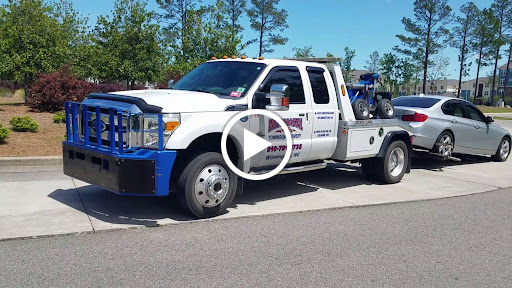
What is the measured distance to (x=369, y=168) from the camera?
9070mm

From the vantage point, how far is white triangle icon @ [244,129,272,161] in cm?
629

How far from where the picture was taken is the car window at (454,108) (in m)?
11.1

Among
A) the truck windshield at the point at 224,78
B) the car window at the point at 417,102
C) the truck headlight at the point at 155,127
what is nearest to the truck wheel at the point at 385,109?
the car window at the point at 417,102

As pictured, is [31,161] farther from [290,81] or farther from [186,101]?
[290,81]

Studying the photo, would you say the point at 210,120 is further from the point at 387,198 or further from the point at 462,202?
the point at 462,202

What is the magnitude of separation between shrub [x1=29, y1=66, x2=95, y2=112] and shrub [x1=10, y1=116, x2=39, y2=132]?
4.54m

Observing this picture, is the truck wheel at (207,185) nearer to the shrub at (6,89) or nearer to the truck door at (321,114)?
the truck door at (321,114)

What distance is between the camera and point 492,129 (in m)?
12.6

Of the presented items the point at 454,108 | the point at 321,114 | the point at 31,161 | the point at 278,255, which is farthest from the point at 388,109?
the point at 31,161

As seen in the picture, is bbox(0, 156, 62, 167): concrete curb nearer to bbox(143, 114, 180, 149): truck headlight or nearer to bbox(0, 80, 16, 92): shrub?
bbox(143, 114, 180, 149): truck headlight

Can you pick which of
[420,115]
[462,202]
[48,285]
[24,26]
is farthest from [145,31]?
[48,285]

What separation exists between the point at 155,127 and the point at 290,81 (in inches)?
99.6
